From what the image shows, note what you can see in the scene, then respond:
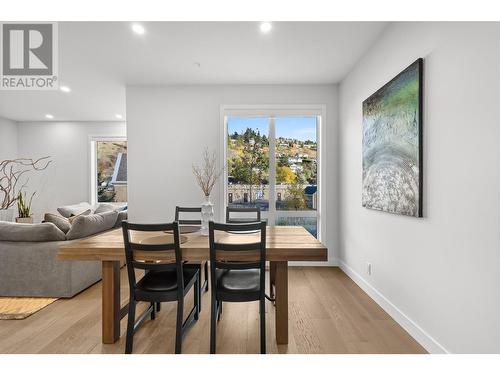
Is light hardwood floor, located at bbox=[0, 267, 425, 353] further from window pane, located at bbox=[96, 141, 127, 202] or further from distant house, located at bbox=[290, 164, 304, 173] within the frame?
window pane, located at bbox=[96, 141, 127, 202]

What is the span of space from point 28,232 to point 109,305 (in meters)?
1.55

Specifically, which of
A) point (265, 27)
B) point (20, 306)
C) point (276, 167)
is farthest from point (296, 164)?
point (20, 306)

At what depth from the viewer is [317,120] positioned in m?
4.41

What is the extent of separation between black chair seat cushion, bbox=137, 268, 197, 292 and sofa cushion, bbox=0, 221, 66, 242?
1.56 metres

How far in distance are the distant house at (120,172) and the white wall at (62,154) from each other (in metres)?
0.53

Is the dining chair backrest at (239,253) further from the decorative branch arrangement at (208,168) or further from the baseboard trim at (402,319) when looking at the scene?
the decorative branch arrangement at (208,168)

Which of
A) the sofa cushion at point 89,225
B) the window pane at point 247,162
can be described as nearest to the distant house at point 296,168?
the window pane at point 247,162

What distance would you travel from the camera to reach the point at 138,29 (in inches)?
109

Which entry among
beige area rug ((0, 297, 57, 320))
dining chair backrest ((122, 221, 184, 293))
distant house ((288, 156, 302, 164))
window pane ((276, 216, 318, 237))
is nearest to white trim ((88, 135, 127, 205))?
beige area rug ((0, 297, 57, 320))

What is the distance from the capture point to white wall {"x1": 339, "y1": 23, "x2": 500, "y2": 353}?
5.12 feet

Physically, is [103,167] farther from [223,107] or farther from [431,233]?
[431,233]

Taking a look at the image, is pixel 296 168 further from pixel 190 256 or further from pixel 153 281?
pixel 153 281
